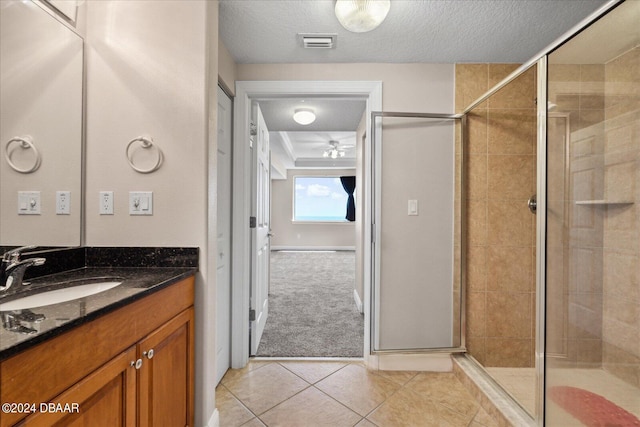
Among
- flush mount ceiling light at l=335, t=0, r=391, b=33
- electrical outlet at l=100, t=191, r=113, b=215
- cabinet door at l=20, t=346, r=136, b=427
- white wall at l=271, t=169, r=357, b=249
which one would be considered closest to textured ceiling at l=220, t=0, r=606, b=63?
flush mount ceiling light at l=335, t=0, r=391, b=33

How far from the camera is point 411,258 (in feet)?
7.20

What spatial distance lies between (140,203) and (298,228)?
732 cm

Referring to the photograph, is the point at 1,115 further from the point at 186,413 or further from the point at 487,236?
the point at 487,236

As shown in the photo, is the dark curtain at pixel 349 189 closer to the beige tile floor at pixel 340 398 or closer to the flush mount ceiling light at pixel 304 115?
the flush mount ceiling light at pixel 304 115

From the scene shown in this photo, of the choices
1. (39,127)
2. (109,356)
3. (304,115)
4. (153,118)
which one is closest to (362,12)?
(153,118)

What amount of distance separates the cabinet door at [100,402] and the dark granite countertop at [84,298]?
0.17 m

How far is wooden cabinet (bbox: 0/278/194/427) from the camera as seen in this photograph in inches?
24.9

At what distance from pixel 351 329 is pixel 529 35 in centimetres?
278

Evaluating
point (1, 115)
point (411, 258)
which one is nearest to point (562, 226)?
point (411, 258)

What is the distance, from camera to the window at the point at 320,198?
8.64 meters

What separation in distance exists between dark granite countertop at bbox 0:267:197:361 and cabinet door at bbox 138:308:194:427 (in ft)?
0.60

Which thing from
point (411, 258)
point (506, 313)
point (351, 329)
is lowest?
point (351, 329)

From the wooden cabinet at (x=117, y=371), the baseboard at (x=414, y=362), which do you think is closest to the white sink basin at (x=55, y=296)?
the wooden cabinet at (x=117, y=371)

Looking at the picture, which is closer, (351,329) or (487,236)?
(487,236)
